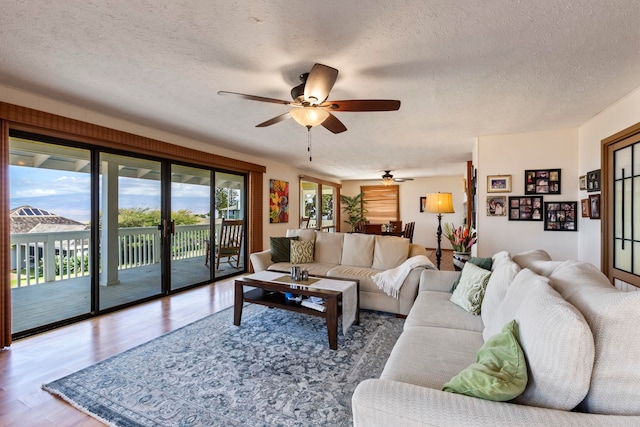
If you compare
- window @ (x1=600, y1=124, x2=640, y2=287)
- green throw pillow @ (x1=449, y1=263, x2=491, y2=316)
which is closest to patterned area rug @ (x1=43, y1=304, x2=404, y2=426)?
green throw pillow @ (x1=449, y1=263, x2=491, y2=316)

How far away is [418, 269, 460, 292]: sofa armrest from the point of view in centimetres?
269

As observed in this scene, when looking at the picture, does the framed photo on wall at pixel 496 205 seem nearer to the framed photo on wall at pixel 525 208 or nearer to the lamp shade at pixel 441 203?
the framed photo on wall at pixel 525 208

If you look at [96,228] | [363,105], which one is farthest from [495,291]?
[96,228]

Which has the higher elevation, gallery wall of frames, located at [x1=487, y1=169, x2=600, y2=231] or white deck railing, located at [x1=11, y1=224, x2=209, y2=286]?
gallery wall of frames, located at [x1=487, y1=169, x2=600, y2=231]

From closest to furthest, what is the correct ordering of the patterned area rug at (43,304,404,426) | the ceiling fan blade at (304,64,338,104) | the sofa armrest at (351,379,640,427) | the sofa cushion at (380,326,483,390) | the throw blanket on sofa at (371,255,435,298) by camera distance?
the sofa armrest at (351,379,640,427) → the sofa cushion at (380,326,483,390) → the patterned area rug at (43,304,404,426) → the ceiling fan blade at (304,64,338,104) → the throw blanket on sofa at (371,255,435,298)

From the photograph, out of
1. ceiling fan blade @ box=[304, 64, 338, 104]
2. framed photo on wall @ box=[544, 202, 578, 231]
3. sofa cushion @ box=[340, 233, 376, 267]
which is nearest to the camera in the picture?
ceiling fan blade @ box=[304, 64, 338, 104]

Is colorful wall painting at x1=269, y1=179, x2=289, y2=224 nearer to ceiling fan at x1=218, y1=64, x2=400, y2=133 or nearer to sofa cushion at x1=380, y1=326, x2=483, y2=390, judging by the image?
ceiling fan at x1=218, y1=64, x2=400, y2=133

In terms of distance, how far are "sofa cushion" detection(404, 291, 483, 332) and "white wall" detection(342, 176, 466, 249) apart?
6712 millimetres

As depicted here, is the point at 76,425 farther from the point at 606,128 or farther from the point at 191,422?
the point at 606,128

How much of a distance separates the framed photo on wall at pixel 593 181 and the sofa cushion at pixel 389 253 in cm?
213

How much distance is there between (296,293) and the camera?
8.83ft

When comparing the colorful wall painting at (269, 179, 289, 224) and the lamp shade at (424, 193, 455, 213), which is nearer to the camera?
the lamp shade at (424, 193, 455, 213)

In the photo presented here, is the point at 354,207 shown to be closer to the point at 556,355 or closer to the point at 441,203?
the point at 441,203

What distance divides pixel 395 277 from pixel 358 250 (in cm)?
95
